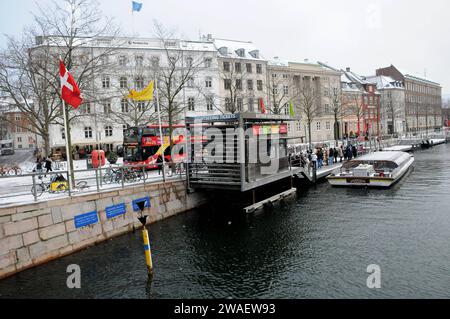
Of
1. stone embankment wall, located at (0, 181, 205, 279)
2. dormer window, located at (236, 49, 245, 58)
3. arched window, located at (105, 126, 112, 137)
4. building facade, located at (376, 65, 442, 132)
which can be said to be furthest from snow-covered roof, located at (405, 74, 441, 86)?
stone embankment wall, located at (0, 181, 205, 279)

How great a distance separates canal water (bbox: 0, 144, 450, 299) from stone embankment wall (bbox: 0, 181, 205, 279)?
43 centimetres

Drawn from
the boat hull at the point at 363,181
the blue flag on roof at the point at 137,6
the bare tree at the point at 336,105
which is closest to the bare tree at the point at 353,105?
the bare tree at the point at 336,105

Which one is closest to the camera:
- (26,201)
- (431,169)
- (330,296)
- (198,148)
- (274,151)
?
(330,296)

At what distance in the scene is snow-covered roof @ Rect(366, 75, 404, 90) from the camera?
93938mm

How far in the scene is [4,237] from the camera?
11.0 metres

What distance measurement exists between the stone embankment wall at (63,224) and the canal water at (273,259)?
43 centimetres

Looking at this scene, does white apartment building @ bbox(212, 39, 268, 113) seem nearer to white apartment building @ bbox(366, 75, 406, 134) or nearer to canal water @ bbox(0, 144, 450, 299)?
white apartment building @ bbox(366, 75, 406, 134)

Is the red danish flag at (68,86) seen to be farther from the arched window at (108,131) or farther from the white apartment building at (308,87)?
the white apartment building at (308,87)

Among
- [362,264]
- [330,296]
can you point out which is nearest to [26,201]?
[330,296]

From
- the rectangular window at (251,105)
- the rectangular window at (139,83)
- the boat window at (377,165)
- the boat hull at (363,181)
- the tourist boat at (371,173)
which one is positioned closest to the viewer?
the boat hull at (363,181)

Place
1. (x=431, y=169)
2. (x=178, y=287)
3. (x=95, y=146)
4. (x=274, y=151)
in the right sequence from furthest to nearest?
(x=95, y=146), (x=431, y=169), (x=274, y=151), (x=178, y=287)

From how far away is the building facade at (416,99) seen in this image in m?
101
